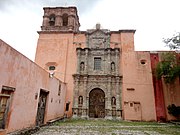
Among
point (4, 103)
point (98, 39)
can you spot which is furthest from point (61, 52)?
point (4, 103)

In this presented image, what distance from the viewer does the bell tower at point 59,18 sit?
1681 centimetres

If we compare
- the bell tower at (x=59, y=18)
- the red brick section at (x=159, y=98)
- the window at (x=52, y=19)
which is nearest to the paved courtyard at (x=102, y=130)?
the red brick section at (x=159, y=98)

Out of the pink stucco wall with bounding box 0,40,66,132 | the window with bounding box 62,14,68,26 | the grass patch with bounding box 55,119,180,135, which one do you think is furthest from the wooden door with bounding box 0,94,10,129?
the window with bounding box 62,14,68,26

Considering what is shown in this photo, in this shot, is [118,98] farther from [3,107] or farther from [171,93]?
[3,107]

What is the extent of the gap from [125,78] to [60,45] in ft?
23.7

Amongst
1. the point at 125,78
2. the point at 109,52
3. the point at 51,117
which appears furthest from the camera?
the point at 109,52

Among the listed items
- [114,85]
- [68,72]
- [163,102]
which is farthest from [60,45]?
[163,102]

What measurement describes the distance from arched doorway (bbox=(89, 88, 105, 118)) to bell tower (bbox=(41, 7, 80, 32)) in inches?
279

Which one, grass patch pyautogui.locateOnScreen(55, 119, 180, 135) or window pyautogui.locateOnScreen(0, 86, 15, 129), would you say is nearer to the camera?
window pyautogui.locateOnScreen(0, 86, 15, 129)

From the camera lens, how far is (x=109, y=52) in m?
15.2

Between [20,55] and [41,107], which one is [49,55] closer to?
[41,107]

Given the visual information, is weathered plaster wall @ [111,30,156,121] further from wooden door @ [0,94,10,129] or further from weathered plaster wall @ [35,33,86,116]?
wooden door @ [0,94,10,129]

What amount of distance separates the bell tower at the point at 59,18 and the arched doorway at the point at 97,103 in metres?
7.08

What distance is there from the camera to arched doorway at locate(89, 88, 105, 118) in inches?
560
